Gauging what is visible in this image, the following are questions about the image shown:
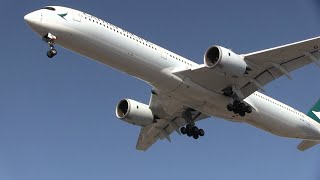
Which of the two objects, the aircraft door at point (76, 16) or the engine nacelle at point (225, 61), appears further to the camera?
the engine nacelle at point (225, 61)

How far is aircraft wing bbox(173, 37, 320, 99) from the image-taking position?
32781 millimetres

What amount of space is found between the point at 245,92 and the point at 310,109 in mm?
11595

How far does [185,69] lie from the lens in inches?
1329

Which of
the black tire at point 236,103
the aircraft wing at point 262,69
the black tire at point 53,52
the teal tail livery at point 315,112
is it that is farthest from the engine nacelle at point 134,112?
the teal tail livery at point 315,112

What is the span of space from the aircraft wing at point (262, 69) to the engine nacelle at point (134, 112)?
6.14 m

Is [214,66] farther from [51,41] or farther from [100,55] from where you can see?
[51,41]

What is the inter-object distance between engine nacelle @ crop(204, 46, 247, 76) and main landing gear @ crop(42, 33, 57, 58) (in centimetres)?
868

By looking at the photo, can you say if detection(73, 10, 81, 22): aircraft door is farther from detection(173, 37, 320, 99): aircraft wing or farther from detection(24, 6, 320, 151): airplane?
detection(173, 37, 320, 99): aircraft wing

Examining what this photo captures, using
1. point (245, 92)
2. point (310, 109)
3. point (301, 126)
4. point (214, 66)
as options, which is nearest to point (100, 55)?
point (214, 66)

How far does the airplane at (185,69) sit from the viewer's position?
31469 mm

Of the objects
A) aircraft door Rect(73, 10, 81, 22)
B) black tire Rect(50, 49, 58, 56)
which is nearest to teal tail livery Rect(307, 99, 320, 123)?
aircraft door Rect(73, 10, 81, 22)

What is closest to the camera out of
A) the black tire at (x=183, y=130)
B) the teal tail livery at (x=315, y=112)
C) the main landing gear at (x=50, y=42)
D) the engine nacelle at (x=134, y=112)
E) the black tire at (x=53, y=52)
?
the main landing gear at (x=50, y=42)

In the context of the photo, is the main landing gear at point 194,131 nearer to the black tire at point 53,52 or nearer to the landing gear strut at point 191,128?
the landing gear strut at point 191,128

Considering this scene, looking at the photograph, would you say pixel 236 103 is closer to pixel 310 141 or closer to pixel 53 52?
pixel 310 141
